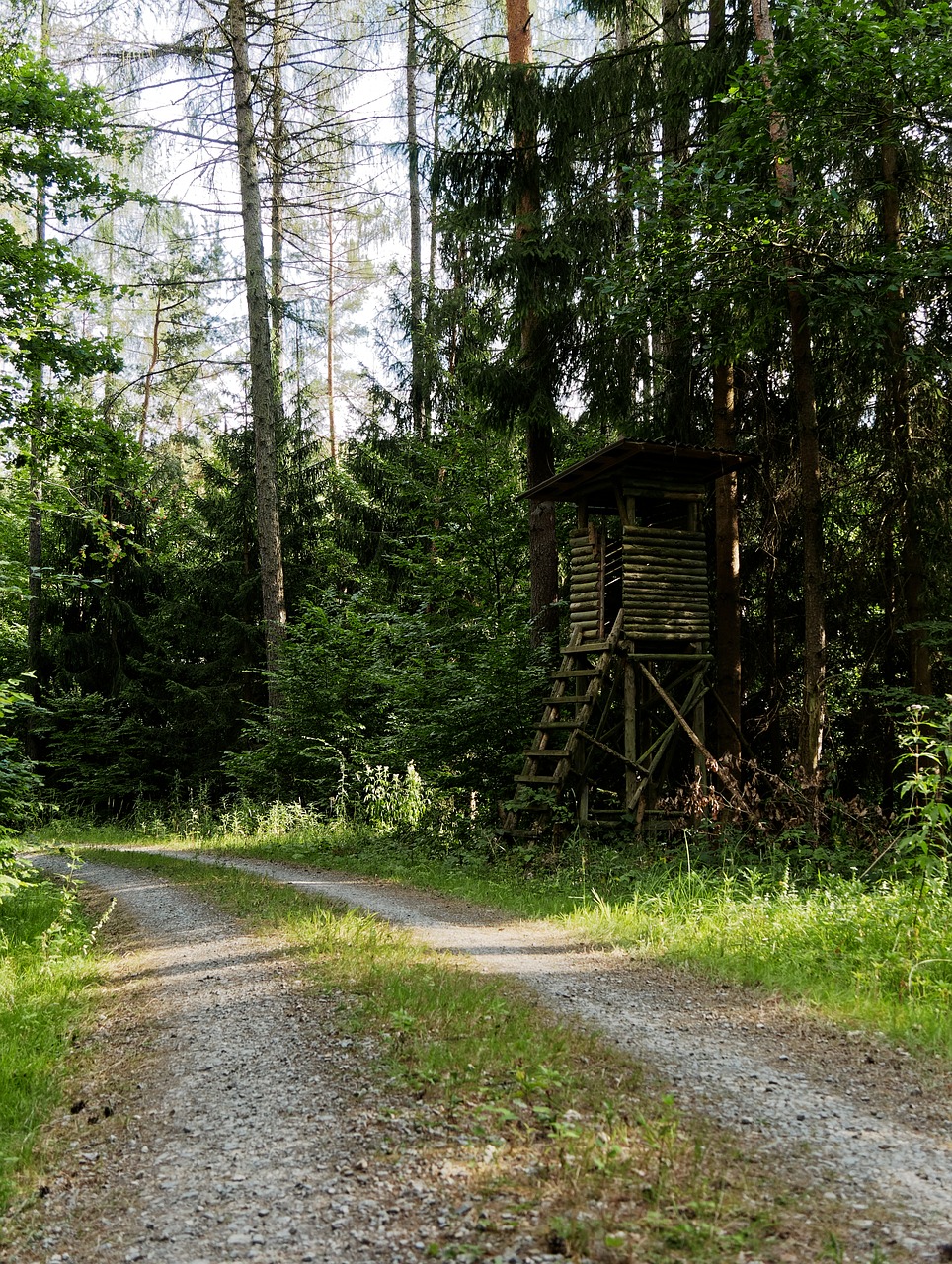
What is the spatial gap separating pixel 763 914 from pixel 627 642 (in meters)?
5.28

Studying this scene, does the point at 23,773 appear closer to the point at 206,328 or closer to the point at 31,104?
the point at 31,104

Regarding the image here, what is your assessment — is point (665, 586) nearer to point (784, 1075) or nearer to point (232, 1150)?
point (784, 1075)

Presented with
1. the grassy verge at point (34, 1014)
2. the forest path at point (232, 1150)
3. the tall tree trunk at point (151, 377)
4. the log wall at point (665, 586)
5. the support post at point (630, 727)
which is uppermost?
the tall tree trunk at point (151, 377)

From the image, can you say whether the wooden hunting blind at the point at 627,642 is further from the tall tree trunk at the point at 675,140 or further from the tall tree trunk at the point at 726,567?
the tall tree trunk at the point at 675,140

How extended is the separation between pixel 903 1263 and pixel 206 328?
26.0 m

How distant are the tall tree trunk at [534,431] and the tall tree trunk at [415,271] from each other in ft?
12.0

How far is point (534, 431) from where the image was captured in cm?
1385

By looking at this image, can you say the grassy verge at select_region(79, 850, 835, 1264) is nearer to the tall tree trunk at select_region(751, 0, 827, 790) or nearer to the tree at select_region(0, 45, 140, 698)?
the tree at select_region(0, 45, 140, 698)

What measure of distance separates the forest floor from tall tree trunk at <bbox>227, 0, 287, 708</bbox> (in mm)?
12136

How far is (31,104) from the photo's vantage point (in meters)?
9.01

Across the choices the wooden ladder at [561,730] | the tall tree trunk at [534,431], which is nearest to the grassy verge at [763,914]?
the wooden ladder at [561,730]

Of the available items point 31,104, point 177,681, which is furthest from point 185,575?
point 31,104

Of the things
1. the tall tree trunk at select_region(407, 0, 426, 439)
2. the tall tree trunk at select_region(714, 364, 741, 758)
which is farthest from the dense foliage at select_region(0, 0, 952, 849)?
the tall tree trunk at select_region(714, 364, 741, 758)

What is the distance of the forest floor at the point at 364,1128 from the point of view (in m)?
2.89
